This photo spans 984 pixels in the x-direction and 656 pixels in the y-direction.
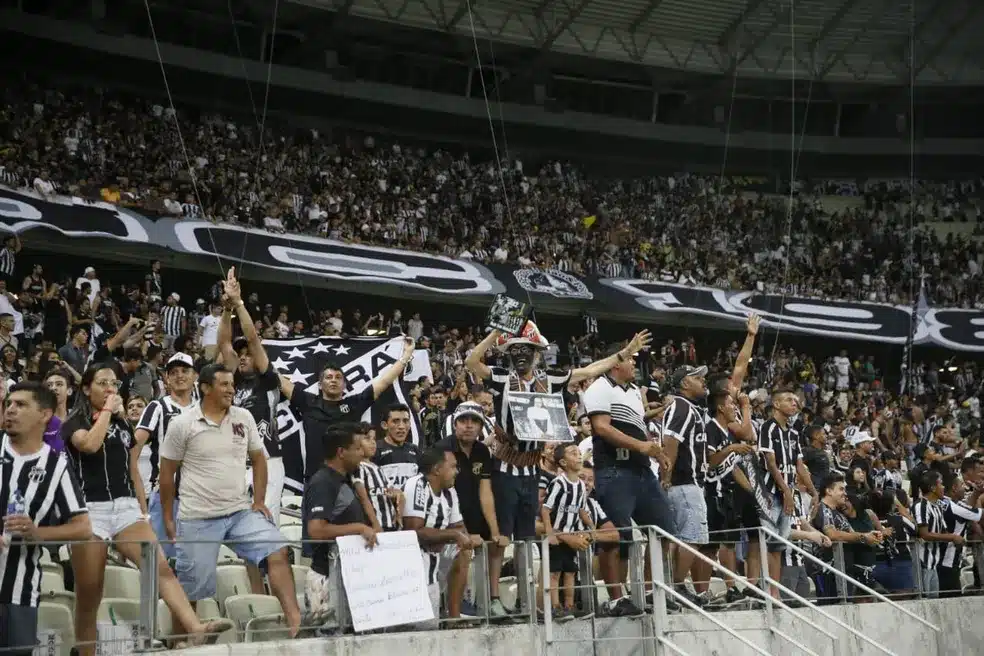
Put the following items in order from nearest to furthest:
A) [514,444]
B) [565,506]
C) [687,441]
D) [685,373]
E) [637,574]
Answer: [514,444] → [637,574] → [687,441] → [565,506] → [685,373]

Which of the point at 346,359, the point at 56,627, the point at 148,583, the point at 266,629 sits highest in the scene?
the point at 346,359

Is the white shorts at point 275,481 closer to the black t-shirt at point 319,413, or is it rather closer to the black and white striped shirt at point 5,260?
the black t-shirt at point 319,413

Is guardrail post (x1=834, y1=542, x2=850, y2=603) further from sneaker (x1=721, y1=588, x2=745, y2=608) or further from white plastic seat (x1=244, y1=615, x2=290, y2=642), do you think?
white plastic seat (x1=244, y1=615, x2=290, y2=642)

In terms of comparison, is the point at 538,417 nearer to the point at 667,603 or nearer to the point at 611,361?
the point at 611,361

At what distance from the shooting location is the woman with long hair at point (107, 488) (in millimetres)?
5867

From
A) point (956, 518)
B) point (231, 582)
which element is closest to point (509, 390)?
point (231, 582)

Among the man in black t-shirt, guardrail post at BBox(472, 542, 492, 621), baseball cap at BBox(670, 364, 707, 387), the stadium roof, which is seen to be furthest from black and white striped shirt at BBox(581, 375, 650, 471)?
the stadium roof

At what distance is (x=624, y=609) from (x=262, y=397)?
2.67 m

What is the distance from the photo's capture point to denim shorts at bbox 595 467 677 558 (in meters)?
8.08

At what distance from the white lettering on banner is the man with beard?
719 mm

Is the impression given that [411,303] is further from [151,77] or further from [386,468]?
[386,468]

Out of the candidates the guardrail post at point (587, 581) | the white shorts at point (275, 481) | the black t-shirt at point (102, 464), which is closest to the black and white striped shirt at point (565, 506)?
the guardrail post at point (587, 581)

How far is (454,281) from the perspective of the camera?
79.8ft

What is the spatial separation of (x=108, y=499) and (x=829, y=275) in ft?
90.6
